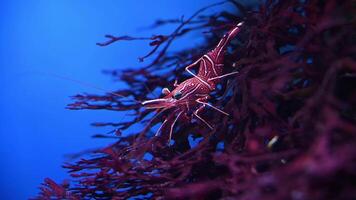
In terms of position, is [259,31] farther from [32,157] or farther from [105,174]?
[32,157]

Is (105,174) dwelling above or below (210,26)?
below

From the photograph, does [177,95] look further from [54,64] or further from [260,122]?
A: [54,64]

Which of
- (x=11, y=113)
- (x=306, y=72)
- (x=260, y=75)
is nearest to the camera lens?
(x=306, y=72)

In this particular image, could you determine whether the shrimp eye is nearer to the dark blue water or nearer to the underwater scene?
the underwater scene

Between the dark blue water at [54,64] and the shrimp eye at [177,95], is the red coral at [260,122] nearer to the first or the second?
the shrimp eye at [177,95]

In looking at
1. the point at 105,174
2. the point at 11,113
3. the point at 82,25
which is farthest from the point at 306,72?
the point at 11,113

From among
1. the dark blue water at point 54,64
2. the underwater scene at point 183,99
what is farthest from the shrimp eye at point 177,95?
the dark blue water at point 54,64

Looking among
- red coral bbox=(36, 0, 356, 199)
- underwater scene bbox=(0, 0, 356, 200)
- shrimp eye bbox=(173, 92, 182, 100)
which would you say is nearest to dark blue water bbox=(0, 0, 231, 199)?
underwater scene bbox=(0, 0, 356, 200)
